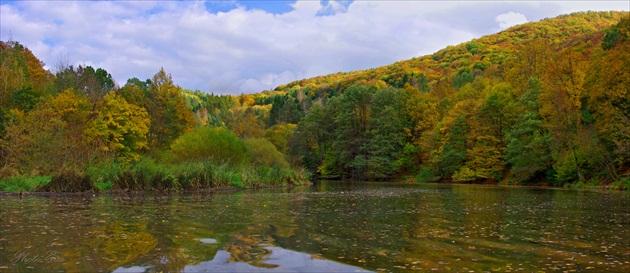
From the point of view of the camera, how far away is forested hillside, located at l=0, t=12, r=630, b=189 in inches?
1400

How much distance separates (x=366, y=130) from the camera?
77750mm

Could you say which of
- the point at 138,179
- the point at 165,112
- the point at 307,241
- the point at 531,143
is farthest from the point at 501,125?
the point at 307,241

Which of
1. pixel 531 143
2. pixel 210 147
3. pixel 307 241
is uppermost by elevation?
pixel 531 143

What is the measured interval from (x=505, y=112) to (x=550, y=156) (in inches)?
487

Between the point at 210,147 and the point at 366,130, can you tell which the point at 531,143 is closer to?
the point at 210,147

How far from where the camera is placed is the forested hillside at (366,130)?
35.6 meters

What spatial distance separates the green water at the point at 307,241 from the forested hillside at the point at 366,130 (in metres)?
17.4

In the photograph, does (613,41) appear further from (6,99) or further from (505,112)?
(6,99)

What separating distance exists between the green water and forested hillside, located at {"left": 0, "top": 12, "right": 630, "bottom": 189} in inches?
684

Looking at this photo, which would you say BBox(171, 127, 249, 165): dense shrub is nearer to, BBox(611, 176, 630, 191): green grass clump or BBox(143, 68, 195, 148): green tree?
BBox(143, 68, 195, 148): green tree

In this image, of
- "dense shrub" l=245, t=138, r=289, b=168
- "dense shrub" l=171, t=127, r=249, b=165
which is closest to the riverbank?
"dense shrub" l=171, t=127, r=249, b=165

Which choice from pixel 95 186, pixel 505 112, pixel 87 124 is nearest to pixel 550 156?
pixel 505 112

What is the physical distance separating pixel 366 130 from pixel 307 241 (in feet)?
219

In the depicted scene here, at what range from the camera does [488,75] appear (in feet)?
255
